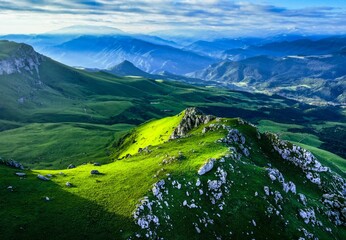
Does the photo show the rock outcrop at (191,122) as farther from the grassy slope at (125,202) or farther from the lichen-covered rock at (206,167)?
the lichen-covered rock at (206,167)

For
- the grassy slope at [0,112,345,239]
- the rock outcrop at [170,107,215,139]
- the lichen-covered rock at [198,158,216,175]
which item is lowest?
the rock outcrop at [170,107,215,139]

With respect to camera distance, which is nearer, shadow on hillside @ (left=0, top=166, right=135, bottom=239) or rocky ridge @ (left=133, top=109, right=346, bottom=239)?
shadow on hillside @ (left=0, top=166, right=135, bottom=239)

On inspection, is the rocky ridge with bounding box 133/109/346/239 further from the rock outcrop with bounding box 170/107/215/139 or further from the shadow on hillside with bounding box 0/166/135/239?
the rock outcrop with bounding box 170/107/215/139

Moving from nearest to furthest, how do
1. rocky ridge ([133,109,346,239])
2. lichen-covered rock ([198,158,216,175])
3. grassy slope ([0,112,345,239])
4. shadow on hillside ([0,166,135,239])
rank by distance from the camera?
shadow on hillside ([0,166,135,239])
grassy slope ([0,112,345,239])
rocky ridge ([133,109,346,239])
lichen-covered rock ([198,158,216,175])

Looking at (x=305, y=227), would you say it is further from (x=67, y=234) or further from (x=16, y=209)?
(x=16, y=209)

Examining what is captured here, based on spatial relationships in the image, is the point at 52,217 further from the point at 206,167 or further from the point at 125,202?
the point at 206,167

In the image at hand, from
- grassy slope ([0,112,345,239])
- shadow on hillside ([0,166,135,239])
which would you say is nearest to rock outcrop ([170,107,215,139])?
grassy slope ([0,112,345,239])

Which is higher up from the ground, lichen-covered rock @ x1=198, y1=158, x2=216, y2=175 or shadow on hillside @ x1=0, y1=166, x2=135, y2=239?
lichen-covered rock @ x1=198, y1=158, x2=216, y2=175
